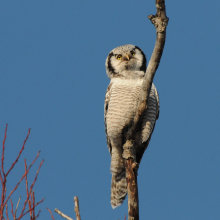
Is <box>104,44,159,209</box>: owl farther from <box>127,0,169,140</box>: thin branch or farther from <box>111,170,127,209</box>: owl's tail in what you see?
<box>127,0,169,140</box>: thin branch

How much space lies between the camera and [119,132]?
5.41 m

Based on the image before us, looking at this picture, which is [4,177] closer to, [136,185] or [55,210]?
[55,210]

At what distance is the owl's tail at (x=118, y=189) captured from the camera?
5.73 metres

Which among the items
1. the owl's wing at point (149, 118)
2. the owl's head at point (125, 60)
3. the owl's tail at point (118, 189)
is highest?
the owl's head at point (125, 60)

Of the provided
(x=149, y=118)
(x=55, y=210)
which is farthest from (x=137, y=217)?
(x=149, y=118)

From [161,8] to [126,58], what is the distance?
194 centimetres

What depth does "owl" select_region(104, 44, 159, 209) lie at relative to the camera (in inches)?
209

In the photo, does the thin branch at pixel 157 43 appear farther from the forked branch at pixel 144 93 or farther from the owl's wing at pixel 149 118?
the owl's wing at pixel 149 118

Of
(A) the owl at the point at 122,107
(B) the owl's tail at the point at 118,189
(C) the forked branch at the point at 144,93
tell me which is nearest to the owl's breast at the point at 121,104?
(A) the owl at the point at 122,107

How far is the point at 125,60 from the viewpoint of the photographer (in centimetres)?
562

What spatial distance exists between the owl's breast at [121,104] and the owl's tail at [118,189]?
73cm

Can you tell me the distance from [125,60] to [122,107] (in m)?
0.80

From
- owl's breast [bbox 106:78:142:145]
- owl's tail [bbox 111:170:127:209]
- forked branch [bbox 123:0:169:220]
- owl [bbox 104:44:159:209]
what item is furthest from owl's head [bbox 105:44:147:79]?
owl's tail [bbox 111:170:127:209]

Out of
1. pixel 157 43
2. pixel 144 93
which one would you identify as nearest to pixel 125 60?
pixel 144 93
